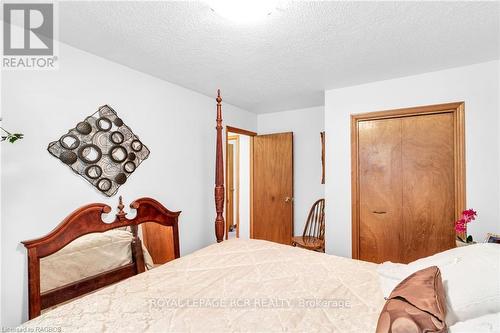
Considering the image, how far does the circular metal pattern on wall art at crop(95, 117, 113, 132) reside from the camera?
7.13ft

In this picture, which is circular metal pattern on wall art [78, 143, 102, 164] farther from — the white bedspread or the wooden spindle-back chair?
the wooden spindle-back chair

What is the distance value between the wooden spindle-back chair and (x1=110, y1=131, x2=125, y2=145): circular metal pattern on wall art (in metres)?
2.51

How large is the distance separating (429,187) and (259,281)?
217 cm

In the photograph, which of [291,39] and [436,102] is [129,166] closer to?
[291,39]

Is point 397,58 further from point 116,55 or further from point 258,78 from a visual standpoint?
point 116,55

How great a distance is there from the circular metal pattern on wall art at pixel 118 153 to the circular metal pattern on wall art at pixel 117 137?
0.05m

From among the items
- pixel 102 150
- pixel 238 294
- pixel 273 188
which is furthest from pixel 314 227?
pixel 102 150

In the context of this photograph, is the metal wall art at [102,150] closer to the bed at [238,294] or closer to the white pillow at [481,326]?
the bed at [238,294]

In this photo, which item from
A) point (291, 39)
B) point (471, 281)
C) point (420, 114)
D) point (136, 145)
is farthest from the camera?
point (420, 114)

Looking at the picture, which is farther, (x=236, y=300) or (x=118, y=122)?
(x=118, y=122)

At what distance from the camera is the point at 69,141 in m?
1.99

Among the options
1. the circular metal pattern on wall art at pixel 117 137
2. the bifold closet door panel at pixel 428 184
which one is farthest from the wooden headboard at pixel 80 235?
the bifold closet door panel at pixel 428 184

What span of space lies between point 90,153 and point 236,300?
1.66 metres

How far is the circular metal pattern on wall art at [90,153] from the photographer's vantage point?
2.05 meters
